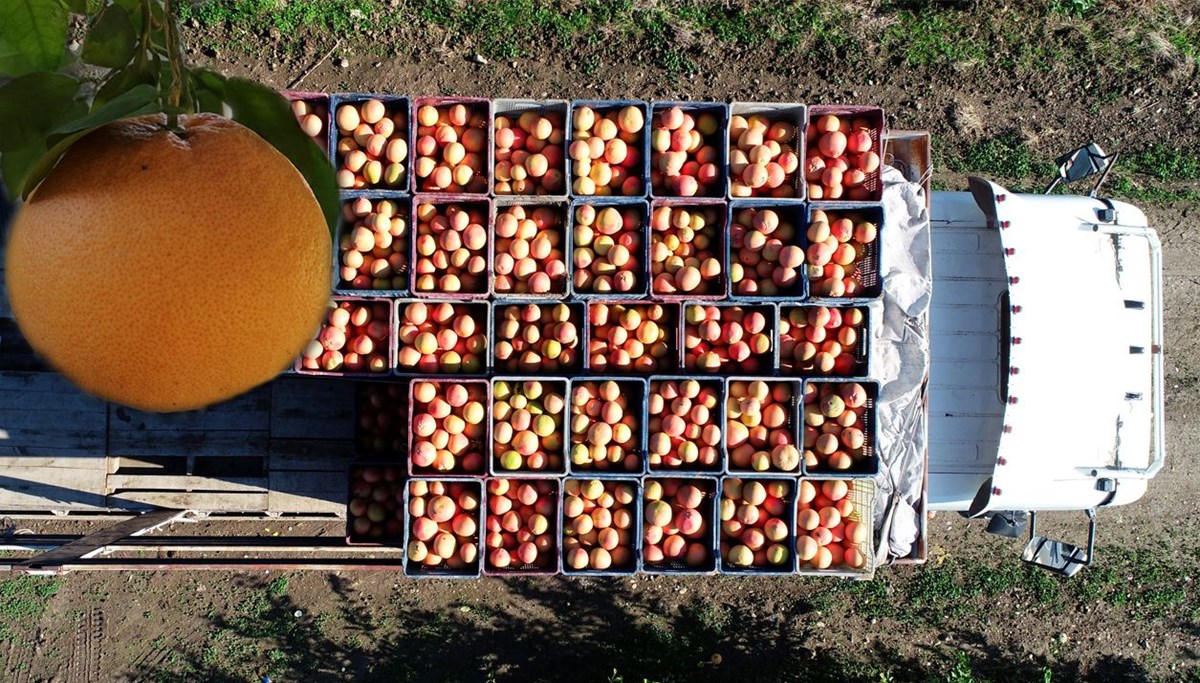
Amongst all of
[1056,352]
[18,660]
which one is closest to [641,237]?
[1056,352]

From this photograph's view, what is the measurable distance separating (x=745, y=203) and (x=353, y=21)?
300cm

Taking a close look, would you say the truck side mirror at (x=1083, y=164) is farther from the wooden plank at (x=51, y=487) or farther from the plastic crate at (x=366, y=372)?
the wooden plank at (x=51, y=487)

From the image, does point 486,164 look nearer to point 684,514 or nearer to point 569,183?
point 569,183

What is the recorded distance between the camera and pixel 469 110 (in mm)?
3510

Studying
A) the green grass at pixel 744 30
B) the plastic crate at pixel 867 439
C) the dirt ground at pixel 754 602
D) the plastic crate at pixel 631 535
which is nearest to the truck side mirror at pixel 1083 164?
the dirt ground at pixel 754 602

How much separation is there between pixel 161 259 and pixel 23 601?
18.4ft

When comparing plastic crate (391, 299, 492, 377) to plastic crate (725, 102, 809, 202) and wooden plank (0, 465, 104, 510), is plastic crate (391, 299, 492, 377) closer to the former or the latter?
plastic crate (725, 102, 809, 202)

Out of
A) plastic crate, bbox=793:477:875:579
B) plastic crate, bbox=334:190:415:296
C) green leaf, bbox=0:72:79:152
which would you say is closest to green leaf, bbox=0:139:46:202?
green leaf, bbox=0:72:79:152

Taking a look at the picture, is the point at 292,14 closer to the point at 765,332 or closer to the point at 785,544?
the point at 765,332

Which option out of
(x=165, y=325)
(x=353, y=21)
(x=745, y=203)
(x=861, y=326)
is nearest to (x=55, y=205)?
(x=165, y=325)

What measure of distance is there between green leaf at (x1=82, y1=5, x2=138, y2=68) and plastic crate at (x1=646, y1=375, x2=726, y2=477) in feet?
8.88

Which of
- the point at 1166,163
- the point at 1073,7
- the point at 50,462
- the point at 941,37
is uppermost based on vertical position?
the point at 1073,7

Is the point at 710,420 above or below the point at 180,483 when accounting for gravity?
above

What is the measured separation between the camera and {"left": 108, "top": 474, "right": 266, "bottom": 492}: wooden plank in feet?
12.8
